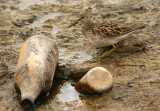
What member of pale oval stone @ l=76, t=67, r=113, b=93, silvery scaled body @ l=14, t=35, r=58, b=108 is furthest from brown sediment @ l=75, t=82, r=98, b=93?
silvery scaled body @ l=14, t=35, r=58, b=108

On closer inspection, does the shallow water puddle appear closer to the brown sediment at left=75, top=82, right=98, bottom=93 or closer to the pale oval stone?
the brown sediment at left=75, top=82, right=98, bottom=93

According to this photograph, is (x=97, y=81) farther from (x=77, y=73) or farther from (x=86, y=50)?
(x=86, y=50)

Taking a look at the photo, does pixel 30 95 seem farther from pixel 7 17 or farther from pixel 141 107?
pixel 7 17

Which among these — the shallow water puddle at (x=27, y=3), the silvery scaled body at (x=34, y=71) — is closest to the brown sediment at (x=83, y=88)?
the silvery scaled body at (x=34, y=71)

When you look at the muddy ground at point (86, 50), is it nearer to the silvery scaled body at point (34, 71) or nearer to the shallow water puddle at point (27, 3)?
the shallow water puddle at point (27, 3)

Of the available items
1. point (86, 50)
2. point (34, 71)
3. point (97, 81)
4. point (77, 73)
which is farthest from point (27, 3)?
point (97, 81)

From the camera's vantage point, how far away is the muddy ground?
4996 millimetres

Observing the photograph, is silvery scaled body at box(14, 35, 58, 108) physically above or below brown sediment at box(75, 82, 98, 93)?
above

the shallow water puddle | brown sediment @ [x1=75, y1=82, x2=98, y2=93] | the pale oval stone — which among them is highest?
the shallow water puddle

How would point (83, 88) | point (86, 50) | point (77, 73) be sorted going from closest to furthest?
point (83, 88)
point (77, 73)
point (86, 50)

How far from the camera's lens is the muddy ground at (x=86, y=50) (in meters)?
5.00

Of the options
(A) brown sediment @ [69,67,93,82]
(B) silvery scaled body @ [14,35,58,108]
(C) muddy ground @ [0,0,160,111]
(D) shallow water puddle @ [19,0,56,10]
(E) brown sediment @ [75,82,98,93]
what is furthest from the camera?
(D) shallow water puddle @ [19,0,56,10]

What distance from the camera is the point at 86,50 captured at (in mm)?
7117

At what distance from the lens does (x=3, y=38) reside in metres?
7.68
